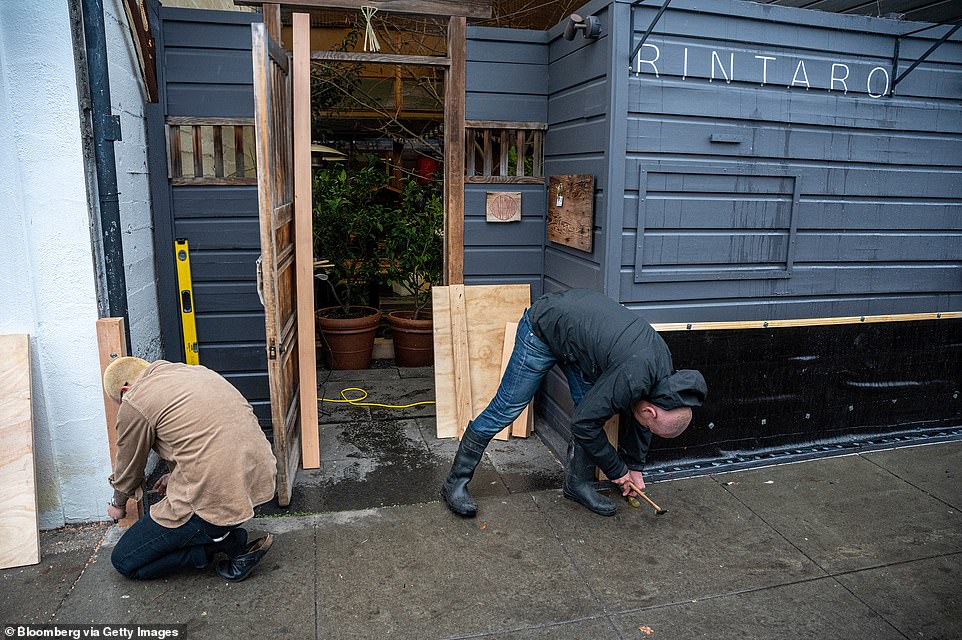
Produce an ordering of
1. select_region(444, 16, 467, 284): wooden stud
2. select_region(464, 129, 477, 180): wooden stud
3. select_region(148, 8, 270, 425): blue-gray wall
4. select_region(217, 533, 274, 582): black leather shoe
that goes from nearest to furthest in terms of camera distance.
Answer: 1. select_region(217, 533, 274, 582): black leather shoe
2. select_region(148, 8, 270, 425): blue-gray wall
3. select_region(444, 16, 467, 284): wooden stud
4. select_region(464, 129, 477, 180): wooden stud

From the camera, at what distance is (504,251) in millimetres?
5270

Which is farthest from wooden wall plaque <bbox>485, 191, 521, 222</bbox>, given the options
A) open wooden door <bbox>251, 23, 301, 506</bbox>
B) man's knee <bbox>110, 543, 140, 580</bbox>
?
man's knee <bbox>110, 543, 140, 580</bbox>

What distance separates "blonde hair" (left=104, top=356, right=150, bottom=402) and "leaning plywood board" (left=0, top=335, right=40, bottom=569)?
0.74 m

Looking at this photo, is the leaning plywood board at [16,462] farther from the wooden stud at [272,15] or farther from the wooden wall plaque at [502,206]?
the wooden wall plaque at [502,206]

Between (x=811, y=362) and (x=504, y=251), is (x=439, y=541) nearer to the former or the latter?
(x=504, y=251)

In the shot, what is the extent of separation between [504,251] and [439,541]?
237cm

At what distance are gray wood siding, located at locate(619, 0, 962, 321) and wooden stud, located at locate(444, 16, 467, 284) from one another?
1.34 metres

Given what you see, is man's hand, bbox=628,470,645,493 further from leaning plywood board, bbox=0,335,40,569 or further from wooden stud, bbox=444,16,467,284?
leaning plywood board, bbox=0,335,40,569

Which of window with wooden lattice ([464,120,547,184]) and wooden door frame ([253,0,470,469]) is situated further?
window with wooden lattice ([464,120,547,184])

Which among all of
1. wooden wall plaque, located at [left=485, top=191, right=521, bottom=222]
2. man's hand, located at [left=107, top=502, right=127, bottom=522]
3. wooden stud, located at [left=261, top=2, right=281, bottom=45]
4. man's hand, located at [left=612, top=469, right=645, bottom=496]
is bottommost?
man's hand, located at [left=612, top=469, right=645, bottom=496]

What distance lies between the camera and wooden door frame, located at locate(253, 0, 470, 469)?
4.18 m

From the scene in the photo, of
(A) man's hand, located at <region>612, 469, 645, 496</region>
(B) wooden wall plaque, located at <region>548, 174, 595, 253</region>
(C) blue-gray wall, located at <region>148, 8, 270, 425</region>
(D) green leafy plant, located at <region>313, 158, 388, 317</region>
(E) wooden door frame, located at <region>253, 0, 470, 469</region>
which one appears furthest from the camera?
(D) green leafy plant, located at <region>313, 158, 388, 317</region>

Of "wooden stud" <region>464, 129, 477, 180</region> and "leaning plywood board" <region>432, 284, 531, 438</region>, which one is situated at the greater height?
"wooden stud" <region>464, 129, 477, 180</region>

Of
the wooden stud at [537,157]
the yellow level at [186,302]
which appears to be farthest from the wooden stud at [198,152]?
the wooden stud at [537,157]
